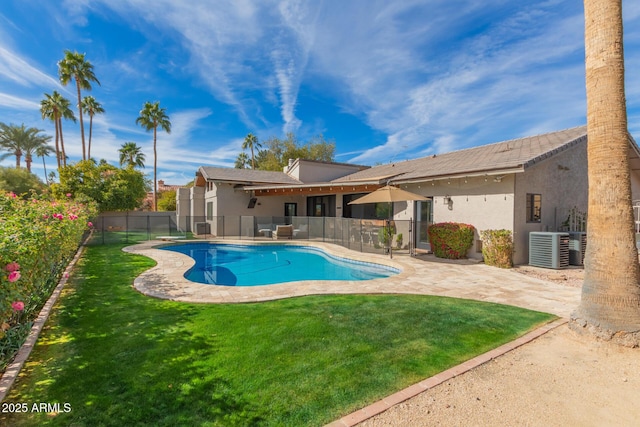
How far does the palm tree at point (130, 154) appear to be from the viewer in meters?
39.9

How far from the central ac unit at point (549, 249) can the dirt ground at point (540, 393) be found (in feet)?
21.3

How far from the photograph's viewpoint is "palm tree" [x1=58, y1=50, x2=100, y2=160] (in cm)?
2788

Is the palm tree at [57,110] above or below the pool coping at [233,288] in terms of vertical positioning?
above

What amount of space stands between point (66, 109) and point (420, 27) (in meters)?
36.3

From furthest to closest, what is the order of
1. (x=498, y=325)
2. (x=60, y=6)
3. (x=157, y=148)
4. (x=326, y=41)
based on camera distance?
(x=157, y=148) → (x=326, y=41) → (x=60, y=6) → (x=498, y=325)

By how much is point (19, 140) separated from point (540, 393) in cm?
5194

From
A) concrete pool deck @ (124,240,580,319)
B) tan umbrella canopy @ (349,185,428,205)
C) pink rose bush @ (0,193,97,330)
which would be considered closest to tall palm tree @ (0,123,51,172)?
concrete pool deck @ (124,240,580,319)

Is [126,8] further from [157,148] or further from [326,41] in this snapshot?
[157,148]

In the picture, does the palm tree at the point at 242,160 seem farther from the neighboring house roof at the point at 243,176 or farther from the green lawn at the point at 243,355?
the green lawn at the point at 243,355

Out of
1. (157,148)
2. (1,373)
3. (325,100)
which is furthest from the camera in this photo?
(157,148)

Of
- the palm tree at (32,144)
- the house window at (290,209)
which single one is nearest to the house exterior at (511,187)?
the house window at (290,209)

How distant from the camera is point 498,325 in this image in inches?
196

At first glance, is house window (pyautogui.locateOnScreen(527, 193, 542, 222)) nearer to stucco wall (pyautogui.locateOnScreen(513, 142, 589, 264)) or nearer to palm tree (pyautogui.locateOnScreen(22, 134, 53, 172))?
stucco wall (pyautogui.locateOnScreen(513, 142, 589, 264))

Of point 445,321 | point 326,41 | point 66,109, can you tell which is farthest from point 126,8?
point 66,109
